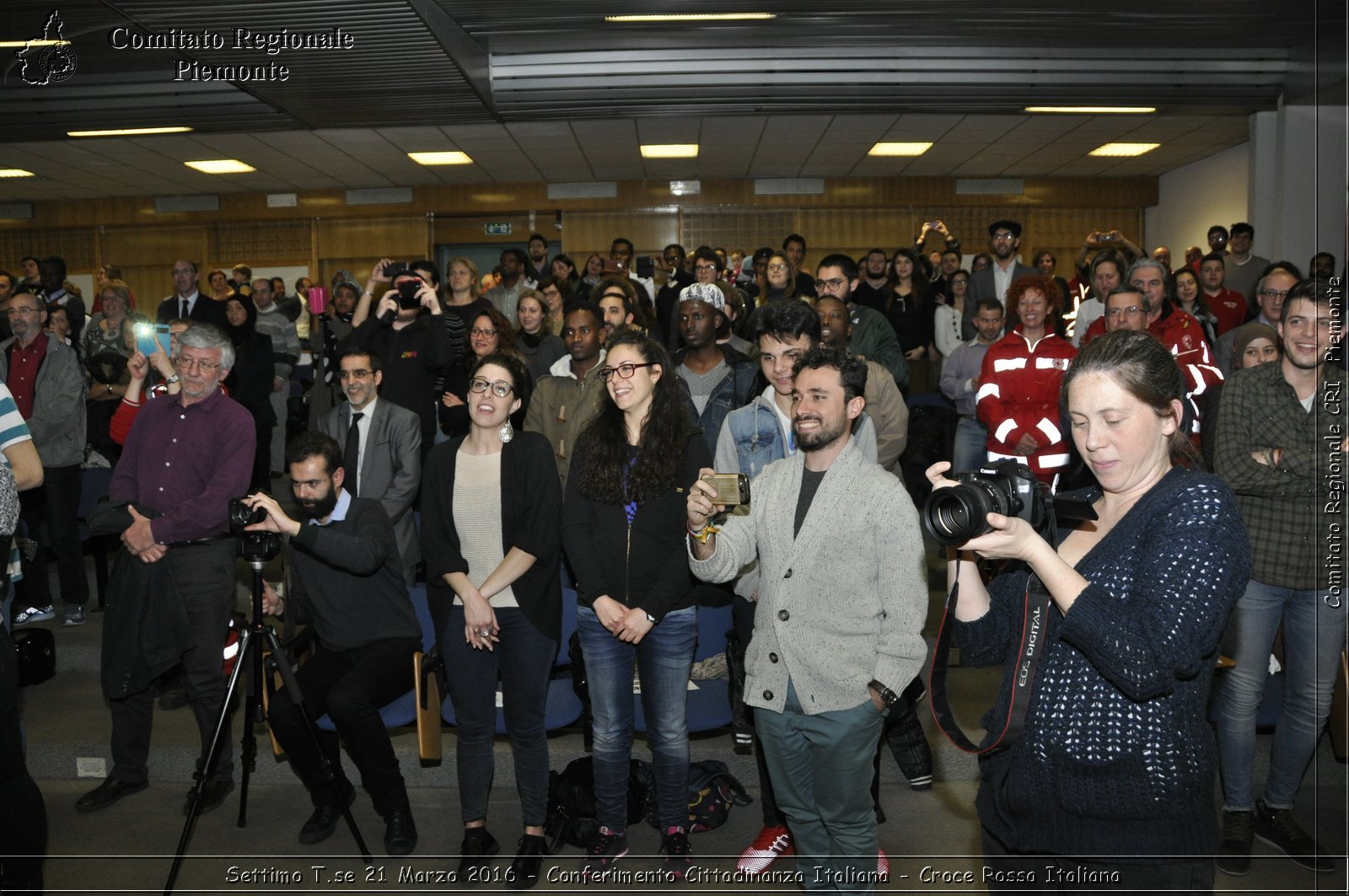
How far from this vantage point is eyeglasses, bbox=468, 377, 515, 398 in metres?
3.25

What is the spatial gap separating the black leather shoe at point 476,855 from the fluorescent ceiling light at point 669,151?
9.34 metres

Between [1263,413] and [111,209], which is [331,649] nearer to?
[1263,413]

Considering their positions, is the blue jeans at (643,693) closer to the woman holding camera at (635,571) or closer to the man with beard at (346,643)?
the woman holding camera at (635,571)

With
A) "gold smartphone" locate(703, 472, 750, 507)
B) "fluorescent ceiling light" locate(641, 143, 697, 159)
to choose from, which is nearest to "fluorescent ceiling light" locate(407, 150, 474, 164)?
"fluorescent ceiling light" locate(641, 143, 697, 159)

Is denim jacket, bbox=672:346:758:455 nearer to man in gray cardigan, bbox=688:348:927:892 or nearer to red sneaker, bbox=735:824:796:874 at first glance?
man in gray cardigan, bbox=688:348:927:892

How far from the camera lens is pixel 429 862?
331 cm

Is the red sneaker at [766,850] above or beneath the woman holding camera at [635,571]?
beneath

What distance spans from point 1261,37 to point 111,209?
47.2 ft

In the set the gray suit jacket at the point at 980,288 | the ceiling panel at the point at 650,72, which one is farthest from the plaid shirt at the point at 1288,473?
the ceiling panel at the point at 650,72

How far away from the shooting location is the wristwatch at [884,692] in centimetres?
251

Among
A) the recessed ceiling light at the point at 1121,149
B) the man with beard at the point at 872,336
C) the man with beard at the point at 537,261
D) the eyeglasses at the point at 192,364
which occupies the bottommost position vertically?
the eyeglasses at the point at 192,364

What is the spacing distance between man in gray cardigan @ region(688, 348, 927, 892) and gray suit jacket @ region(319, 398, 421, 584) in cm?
211

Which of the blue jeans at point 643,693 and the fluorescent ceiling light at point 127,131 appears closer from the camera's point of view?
the blue jeans at point 643,693

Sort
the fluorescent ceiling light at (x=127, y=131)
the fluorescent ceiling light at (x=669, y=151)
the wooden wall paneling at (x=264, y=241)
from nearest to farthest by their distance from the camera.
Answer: the fluorescent ceiling light at (x=127, y=131)
the fluorescent ceiling light at (x=669, y=151)
the wooden wall paneling at (x=264, y=241)
